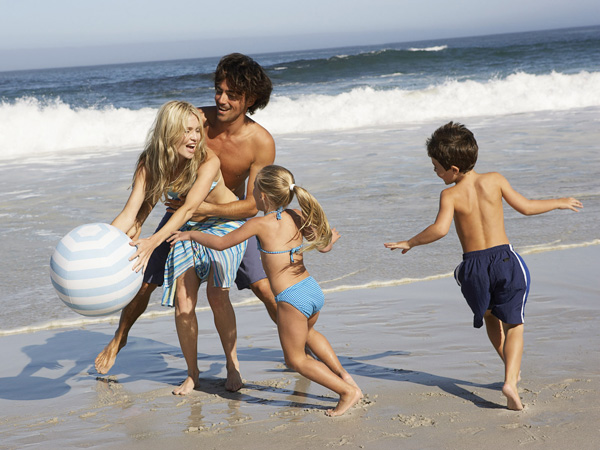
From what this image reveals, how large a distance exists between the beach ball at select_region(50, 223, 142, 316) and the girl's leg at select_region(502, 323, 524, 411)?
191 centimetres

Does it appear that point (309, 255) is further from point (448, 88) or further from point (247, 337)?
point (448, 88)

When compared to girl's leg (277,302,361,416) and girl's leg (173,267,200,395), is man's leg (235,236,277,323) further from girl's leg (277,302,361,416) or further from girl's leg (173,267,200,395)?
girl's leg (277,302,361,416)

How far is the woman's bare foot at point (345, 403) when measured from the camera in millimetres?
3334

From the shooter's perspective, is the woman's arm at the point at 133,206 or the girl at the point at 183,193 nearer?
the girl at the point at 183,193

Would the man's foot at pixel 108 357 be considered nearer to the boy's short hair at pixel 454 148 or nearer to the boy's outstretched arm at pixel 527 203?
the boy's short hair at pixel 454 148

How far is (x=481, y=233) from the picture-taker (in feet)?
11.4

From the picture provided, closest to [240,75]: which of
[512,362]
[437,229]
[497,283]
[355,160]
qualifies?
[437,229]

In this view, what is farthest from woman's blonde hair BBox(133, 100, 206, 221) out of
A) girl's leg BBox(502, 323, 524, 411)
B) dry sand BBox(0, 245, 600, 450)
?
girl's leg BBox(502, 323, 524, 411)

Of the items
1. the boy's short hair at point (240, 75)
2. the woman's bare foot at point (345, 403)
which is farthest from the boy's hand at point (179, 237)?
the woman's bare foot at point (345, 403)

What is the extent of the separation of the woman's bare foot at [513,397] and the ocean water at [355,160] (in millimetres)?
2071

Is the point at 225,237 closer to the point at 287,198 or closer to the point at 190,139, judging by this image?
the point at 287,198

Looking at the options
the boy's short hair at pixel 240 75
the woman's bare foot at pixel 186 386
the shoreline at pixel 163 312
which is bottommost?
the shoreline at pixel 163 312

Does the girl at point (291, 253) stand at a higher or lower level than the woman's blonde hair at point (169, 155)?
lower

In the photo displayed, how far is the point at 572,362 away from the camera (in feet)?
12.3
